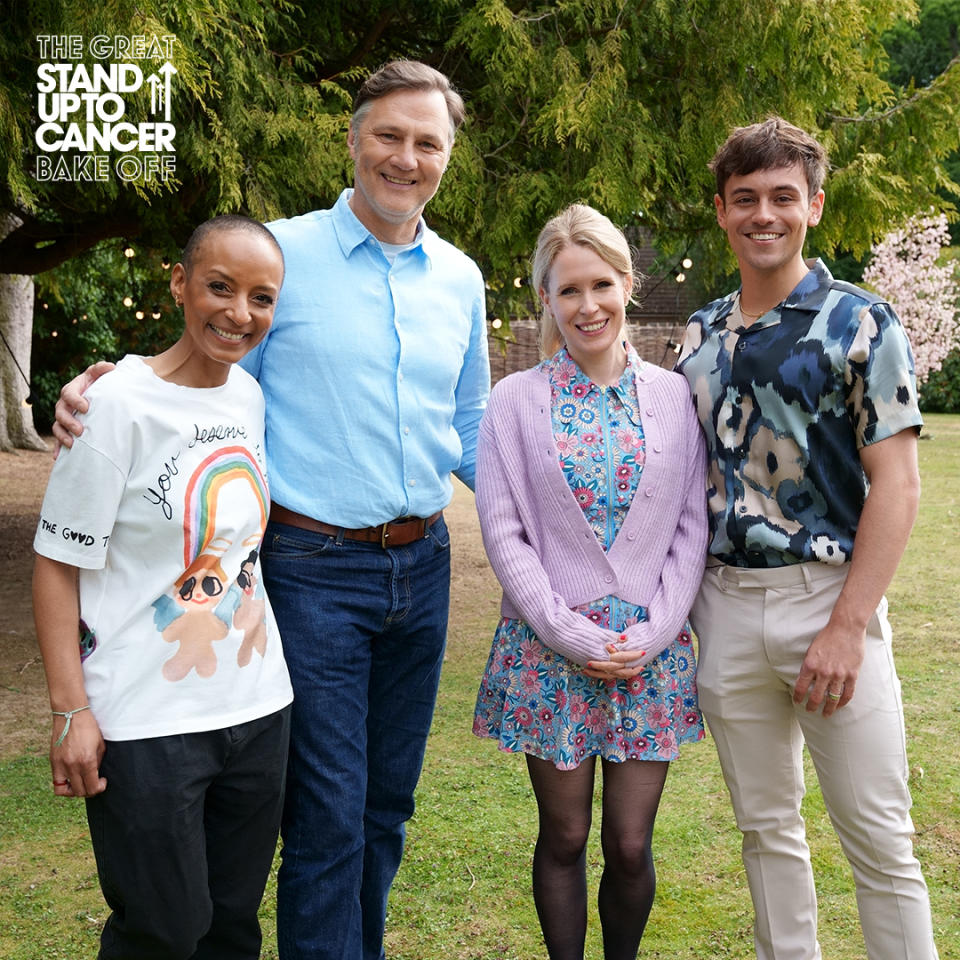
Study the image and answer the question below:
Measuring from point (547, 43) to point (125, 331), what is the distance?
14090 mm

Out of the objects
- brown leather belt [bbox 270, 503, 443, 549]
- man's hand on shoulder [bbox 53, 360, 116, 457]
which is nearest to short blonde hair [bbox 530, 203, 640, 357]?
brown leather belt [bbox 270, 503, 443, 549]

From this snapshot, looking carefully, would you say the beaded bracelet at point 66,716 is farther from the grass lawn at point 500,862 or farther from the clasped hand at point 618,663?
the grass lawn at point 500,862

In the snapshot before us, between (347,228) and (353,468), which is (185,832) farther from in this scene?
(347,228)

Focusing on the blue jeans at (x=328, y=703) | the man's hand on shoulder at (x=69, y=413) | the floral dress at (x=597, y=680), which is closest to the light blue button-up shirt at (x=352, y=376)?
the blue jeans at (x=328, y=703)

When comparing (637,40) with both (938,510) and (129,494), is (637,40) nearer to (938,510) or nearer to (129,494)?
(129,494)

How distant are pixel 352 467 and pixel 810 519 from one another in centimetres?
107

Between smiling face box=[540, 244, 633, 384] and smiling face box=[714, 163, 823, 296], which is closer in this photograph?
smiling face box=[714, 163, 823, 296]

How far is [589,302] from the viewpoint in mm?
2596

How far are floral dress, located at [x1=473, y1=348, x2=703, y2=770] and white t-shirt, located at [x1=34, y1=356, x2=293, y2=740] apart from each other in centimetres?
68

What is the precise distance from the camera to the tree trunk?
14.1m

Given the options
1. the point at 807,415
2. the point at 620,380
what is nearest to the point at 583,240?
the point at 620,380

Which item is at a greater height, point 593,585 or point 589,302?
point 589,302

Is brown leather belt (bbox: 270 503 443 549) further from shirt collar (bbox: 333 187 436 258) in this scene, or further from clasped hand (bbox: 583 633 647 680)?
shirt collar (bbox: 333 187 436 258)

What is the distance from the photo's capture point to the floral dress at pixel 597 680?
2551 millimetres
